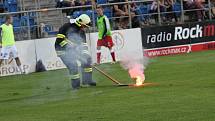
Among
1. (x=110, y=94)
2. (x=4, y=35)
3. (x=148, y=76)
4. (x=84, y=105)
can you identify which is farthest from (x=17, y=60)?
(x=84, y=105)

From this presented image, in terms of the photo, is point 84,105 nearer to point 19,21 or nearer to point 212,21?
point 19,21

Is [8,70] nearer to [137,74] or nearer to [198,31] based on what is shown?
[137,74]

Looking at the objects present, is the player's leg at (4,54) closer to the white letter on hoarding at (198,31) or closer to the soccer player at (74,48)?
the soccer player at (74,48)

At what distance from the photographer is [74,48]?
17.7 metres

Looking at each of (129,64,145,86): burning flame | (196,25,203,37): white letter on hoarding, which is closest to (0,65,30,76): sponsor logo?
(129,64,145,86): burning flame

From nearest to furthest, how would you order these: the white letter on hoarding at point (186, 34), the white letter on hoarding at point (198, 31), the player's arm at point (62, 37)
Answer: the player's arm at point (62, 37) → the white letter on hoarding at point (186, 34) → the white letter on hoarding at point (198, 31)

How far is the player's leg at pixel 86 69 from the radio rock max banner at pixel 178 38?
11343 millimetres

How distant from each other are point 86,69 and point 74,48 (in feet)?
2.34

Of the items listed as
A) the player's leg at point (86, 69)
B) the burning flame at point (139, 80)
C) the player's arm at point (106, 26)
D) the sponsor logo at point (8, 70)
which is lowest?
the sponsor logo at point (8, 70)

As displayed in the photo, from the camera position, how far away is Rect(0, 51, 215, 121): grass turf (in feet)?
38.4

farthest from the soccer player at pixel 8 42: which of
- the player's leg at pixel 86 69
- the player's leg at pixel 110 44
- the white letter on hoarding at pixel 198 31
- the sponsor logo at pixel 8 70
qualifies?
the white letter on hoarding at pixel 198 31

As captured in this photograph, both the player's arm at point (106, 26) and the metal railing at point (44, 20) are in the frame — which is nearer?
the metal railing at point (44, 20)

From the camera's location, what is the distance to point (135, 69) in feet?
61.5

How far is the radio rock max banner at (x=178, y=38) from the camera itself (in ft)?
97.3
